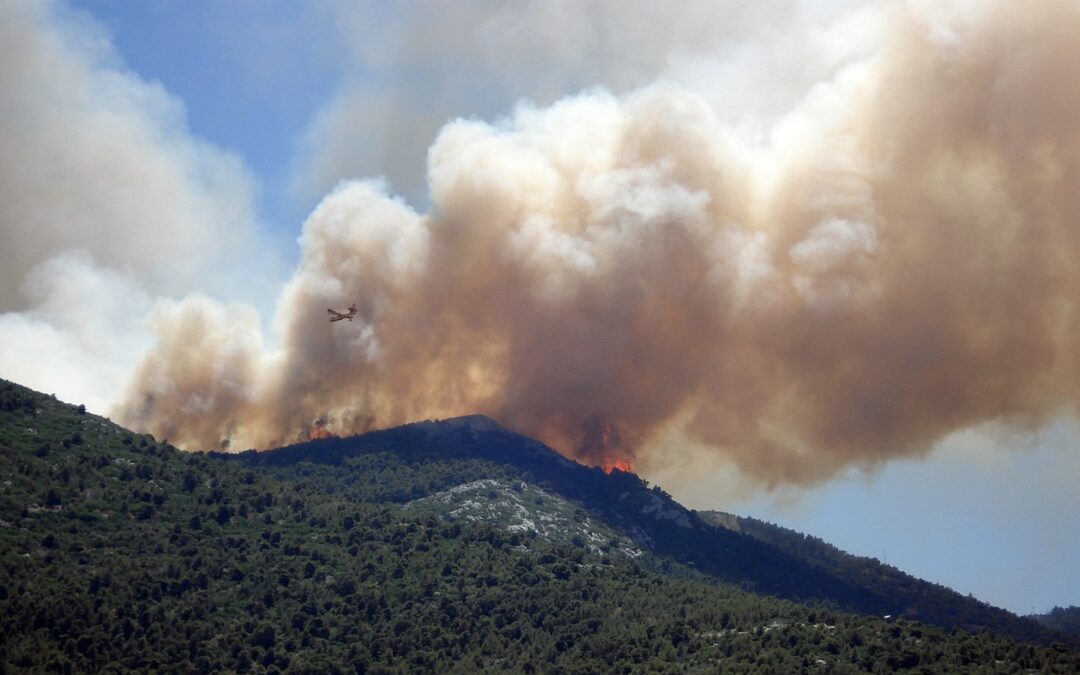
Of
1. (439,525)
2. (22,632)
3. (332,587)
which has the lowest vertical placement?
(22,632)

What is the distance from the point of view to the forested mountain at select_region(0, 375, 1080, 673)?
14250 centimetres

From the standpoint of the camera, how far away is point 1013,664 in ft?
445

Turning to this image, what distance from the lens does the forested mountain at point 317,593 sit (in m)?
142

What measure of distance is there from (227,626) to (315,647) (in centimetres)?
1000

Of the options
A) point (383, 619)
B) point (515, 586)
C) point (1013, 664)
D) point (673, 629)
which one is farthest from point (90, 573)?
point (1013, 664)

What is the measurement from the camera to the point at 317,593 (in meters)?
169

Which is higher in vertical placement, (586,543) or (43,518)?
(586,543)

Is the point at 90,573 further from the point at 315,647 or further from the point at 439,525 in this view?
the point at 439,525

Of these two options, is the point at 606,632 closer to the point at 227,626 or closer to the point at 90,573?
the point at 227,626

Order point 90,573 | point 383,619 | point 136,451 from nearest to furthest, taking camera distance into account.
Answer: point 90,573 → point 383,619 → point 136,451

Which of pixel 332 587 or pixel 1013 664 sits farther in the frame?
pixel 332 587

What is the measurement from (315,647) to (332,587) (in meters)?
14.4

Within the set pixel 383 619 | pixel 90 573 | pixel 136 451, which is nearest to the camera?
pixel 90 573

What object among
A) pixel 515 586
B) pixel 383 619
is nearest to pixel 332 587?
pixel 383 619
